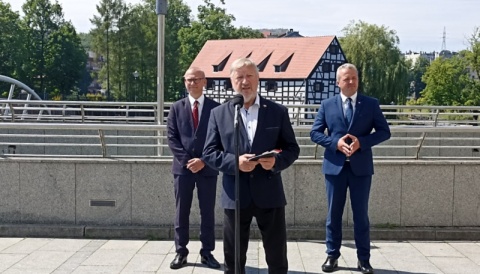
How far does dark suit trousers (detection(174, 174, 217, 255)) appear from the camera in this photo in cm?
620

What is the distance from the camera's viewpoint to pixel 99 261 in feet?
21.0

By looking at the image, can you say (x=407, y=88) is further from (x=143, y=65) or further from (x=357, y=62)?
(x=143, y=65)

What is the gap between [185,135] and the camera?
6117 mm

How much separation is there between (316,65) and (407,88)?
8.23m

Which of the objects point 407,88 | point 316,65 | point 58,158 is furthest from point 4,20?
point 58,158

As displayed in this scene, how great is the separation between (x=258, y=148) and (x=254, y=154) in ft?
0.33

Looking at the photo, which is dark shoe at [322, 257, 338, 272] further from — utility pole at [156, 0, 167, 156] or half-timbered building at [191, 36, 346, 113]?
half-timbered building at [191, 36, 346, 113]

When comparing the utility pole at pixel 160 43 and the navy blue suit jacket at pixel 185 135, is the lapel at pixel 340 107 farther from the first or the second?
the utility pole at pixel 160 43

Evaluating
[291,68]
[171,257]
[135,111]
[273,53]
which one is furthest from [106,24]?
[171,257]

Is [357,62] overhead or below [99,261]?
overhead

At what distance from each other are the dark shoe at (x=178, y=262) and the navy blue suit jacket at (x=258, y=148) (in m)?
1.68

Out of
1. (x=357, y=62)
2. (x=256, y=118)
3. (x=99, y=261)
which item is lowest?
(x=99, y=261)

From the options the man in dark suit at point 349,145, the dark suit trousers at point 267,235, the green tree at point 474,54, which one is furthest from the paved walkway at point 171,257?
the green tree at point 474,54

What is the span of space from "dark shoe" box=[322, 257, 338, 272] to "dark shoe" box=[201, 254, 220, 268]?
1.03 metres
